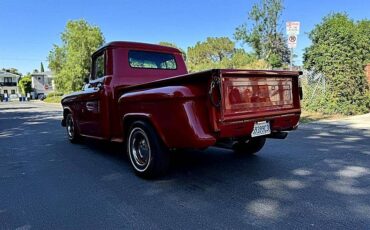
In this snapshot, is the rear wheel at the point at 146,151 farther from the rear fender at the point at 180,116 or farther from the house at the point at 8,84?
the house at the point at 8,84

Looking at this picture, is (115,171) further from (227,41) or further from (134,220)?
(227,41)

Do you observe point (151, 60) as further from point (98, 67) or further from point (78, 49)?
point (78, 49)

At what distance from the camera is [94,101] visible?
6.15 m

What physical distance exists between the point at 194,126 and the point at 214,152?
2.54m

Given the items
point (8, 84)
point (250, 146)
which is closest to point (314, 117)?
point (250, 146)

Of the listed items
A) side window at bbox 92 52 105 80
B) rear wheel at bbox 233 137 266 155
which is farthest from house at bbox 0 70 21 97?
rear wheel at bbox 233 137 266 155

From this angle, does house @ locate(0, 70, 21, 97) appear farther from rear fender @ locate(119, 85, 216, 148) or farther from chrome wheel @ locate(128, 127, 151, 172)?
rear fender @ locate(119, 85, 216, 148)

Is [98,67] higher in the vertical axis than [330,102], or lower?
higher

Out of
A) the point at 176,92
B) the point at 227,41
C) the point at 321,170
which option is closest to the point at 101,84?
the point at 176,92

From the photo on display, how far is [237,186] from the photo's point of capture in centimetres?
432

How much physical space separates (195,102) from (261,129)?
42.8 inches

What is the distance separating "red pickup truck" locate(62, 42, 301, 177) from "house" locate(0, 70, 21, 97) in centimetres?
10385

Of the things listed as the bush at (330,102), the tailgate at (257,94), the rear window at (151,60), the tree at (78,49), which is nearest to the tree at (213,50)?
the tree at (78,49)

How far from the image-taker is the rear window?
6.06m
